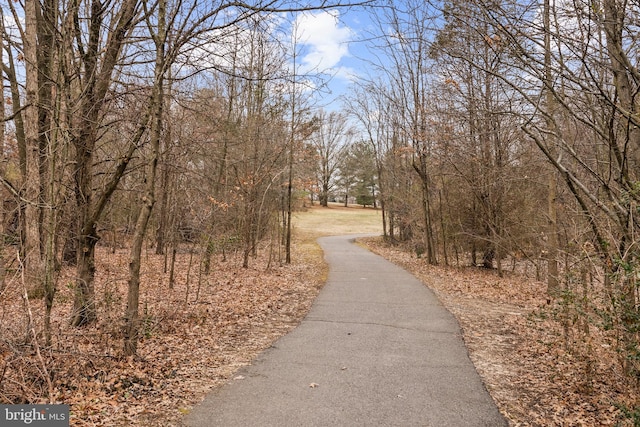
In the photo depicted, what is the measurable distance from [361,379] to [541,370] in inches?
90.0

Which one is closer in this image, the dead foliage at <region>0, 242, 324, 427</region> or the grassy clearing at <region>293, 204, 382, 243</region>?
the dead foliage at <region>0, 242, 324, 427</region>

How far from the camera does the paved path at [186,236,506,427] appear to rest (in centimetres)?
391

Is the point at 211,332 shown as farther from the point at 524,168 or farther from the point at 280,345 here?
the point at 524,168

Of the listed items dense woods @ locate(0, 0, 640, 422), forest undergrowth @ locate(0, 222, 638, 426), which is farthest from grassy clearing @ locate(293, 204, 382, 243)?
forest undergrowth @ locate(0, 222, 638, 426)

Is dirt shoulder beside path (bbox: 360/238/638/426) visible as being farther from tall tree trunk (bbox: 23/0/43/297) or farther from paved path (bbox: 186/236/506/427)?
tall tree trunk (bbox: 23/0/43/297)

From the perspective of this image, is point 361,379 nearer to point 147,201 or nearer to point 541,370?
point 541,370

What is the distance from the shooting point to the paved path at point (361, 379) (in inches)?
154

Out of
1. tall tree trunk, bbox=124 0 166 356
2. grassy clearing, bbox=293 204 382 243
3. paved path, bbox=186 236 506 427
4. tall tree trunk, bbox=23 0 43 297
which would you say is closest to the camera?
paved path, bbox=186 236 506 427

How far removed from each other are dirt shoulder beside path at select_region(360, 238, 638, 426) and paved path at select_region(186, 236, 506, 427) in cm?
26

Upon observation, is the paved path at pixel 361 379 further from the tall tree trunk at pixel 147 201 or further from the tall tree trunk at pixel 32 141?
the tall tree trunk at pixel 32 141

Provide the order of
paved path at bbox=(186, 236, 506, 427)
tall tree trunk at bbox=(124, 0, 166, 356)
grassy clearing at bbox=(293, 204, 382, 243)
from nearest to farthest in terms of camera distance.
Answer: paved path at bbox=(186, 236, 506, 427) → tall tree trunk at bbox=(124, 0, 166, 356) → grassy clearing at bbox=(293, 204, 382, 243)

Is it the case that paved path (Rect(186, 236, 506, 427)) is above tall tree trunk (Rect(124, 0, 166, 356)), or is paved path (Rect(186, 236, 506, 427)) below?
below

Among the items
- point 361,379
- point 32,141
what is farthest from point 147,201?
point 32,141

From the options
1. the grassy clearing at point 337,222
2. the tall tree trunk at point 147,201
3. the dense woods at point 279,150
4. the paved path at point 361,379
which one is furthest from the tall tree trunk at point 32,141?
the grassy clearing at point 337,222
